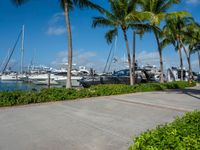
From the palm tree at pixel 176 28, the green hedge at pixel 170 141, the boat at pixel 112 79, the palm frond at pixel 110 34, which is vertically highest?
the palm tree at pixel 176 28

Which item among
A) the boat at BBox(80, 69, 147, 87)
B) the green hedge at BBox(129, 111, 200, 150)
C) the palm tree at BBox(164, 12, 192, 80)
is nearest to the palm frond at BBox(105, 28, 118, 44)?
the boat at BBox(80, 69, 147, 87)

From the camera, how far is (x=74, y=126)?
6379 mm

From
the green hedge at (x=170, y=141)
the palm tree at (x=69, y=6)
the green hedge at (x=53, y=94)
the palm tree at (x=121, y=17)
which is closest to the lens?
the green hedge at (x=170, y=141)

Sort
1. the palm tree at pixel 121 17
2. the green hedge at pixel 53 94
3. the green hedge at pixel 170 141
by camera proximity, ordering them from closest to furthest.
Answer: the green hedge at pixel 170 141 → the green hedge at pixel 53 94 → the palm tree at pixel 121 17

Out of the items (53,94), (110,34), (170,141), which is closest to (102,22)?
(110,34)

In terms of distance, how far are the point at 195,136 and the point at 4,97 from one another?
27.1 ft

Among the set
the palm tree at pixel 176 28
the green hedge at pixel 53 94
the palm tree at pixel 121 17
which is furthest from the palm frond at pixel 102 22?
the palm tree at pixel 176 28

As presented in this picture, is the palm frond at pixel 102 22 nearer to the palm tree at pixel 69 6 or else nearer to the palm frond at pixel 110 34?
the palm frond at pixel 110 34

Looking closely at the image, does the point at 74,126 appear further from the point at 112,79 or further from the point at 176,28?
the point at 176,28

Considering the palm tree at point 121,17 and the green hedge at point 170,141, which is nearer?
the green hedge at point 170,141

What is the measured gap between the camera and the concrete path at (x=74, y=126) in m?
4.95

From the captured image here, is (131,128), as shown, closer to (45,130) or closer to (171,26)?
(45,130)

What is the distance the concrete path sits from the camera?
4953 millimetres

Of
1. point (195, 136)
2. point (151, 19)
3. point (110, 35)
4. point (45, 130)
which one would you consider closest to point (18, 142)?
point (45, 130)
